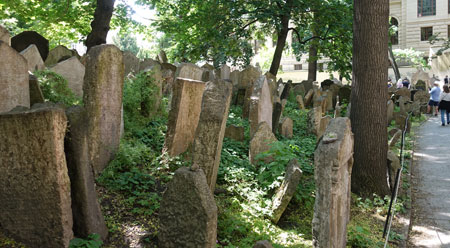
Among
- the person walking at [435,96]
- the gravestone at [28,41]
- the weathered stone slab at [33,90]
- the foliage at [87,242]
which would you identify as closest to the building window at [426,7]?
the person walking at [435,96]

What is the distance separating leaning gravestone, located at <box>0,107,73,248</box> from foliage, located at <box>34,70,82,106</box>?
9.80ft

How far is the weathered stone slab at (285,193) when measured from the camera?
6.19 metres

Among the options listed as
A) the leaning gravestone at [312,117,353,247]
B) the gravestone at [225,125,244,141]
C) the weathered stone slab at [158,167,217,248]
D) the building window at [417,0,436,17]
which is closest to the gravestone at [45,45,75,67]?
the gravestone at [225,125,244,141]

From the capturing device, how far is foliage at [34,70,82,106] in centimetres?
701

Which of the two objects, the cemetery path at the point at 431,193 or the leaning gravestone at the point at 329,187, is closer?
the leaning gravestone at the point at 329,187

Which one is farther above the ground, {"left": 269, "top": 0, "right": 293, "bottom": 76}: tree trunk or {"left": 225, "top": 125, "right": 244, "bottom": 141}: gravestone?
{"left": 269, "top": 0, "right": 293, "bottom": 76}: tree trunk

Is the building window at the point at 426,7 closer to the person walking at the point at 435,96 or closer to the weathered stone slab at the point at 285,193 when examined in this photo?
the person walking at the point at 435,96

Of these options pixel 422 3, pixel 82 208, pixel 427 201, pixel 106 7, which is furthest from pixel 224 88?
pixel 422 3

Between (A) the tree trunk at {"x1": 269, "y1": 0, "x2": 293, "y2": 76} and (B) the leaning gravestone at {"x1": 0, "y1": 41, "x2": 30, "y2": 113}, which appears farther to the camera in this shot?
(A) the tree trunk at {"x1": 269, "y1": 0, "x2": 293, "y2": 76}

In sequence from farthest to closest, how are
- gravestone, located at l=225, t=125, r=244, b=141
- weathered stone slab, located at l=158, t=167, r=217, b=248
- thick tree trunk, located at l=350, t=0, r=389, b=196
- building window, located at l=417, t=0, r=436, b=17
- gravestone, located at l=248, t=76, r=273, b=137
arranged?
1. building window, located at l=417, t=0, r=436, b=17
2. gravestone, located at l=225, t=125, r=244, b=141
3. gravestone, located at l=248, t=76, r=273, b=137
4. thick tree trunk, located at l=350, t=0, r=389, b=196
5. weathered stone slab, located at l=158, t=167, r=217, b=248

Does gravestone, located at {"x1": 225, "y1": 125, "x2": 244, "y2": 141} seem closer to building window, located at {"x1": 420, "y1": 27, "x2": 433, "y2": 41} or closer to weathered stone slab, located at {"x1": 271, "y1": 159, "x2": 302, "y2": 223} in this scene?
weathered stone slab, located at {"x1": 271, "y1": 159, "x2": 302, "y2": 223}

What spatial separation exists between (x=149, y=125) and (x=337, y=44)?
34.1 ft

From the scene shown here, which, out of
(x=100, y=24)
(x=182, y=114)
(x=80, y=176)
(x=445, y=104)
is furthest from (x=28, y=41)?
(x=445, y=104)

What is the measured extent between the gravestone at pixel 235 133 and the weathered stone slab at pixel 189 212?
508 centimetres
